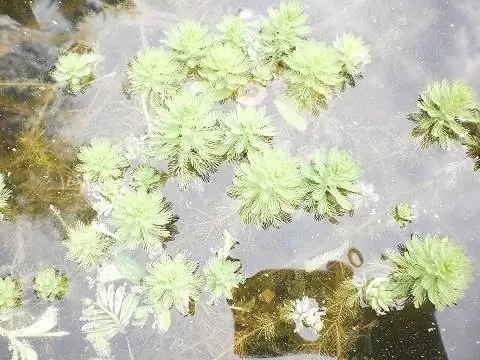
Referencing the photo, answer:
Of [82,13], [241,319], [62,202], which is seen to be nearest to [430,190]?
[241,319]

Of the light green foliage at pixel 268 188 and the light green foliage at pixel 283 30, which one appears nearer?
the light green foliage at pixel 268 188

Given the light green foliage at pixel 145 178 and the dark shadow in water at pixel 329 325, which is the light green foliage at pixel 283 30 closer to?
the light green foliage at pixel 145 178

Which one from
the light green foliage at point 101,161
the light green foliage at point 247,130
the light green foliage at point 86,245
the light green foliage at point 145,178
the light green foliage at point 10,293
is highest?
the light green foliage at point 247,130

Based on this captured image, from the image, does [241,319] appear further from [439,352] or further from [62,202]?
[62,202]

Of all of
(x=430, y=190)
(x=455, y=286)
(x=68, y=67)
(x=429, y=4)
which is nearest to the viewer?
(x=455, y=286)

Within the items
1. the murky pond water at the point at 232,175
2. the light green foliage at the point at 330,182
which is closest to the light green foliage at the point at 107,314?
the murky pond water at the point at 232,175

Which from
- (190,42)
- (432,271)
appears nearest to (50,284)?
(190,42)
